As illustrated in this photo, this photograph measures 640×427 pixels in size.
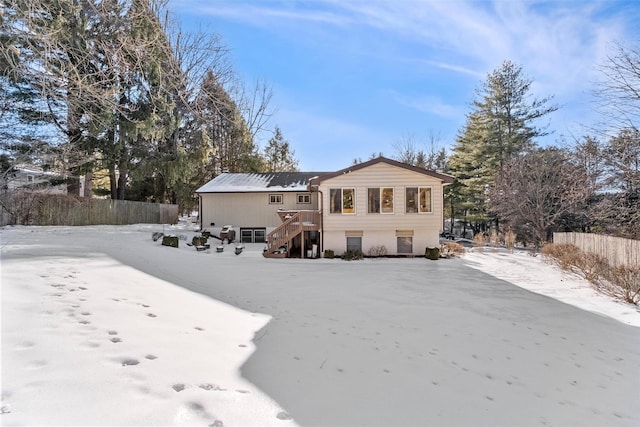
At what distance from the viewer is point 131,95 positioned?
15.2 metres

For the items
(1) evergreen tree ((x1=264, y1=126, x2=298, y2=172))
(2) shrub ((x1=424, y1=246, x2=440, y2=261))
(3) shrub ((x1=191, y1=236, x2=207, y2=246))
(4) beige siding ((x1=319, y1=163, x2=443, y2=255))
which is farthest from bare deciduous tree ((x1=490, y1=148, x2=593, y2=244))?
(1) evergreen tree ((x1=264, y1=126, x2=298, y2=172))

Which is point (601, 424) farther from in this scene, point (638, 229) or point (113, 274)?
point (638, 229)

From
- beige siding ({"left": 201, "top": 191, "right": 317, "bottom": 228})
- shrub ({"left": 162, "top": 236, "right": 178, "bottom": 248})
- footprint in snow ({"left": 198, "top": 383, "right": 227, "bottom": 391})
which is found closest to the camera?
footprint in snow ({"left": 198, "top": 383, "right": 227, "bottom": 391})

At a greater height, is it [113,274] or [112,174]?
[112,174]

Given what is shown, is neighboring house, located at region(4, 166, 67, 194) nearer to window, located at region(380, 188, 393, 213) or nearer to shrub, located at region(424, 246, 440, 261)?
window, located at region(380, 188, 393, 213)

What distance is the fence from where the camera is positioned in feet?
48.9

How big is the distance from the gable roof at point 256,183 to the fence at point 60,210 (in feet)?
15.7

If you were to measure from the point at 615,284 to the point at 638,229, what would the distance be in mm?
3281

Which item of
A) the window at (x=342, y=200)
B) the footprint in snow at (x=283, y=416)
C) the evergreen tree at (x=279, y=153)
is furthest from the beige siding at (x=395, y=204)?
the evergreen tree at (x=279, y=153)

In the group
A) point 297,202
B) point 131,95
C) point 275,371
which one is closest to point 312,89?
point 297,202

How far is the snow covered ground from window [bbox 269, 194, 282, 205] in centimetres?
1218

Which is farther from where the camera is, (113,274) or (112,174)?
(112,174)

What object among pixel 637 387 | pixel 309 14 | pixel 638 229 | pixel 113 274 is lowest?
pixel 637 387

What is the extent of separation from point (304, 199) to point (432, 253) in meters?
8.73
